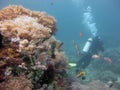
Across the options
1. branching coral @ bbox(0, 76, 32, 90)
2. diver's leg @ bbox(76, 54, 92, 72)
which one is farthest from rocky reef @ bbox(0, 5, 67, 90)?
diver's leg @ bbox(76, 54, 92, 72)

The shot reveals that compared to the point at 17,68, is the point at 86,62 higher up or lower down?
higher up

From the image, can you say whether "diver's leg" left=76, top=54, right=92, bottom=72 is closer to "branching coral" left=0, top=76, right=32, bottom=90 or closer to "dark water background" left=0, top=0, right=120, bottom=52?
"branching coral" left=0, top=76, right=32, bottom=90

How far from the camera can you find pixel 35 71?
5449 mm

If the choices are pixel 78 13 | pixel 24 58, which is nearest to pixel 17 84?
pixel 24 58

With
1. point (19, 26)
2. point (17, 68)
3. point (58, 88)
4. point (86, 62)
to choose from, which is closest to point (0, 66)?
point (17, 68)

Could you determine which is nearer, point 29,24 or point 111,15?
point 29,24

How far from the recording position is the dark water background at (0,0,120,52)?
69.7 meters

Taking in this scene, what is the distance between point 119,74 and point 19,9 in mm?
14763

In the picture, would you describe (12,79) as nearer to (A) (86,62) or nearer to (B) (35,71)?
(B) (35,71)

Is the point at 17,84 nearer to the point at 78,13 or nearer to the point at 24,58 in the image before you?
the point at 24,58

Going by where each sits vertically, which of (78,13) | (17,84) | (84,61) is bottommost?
(17,84)

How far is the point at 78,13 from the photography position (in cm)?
18062

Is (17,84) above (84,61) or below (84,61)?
below

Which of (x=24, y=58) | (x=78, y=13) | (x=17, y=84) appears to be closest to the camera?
(x=17, y=84)
